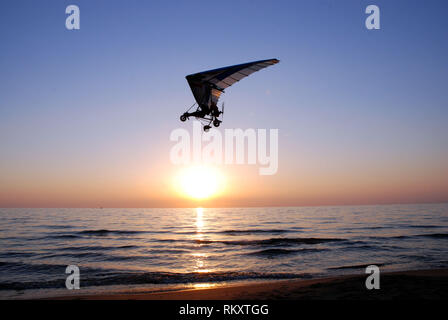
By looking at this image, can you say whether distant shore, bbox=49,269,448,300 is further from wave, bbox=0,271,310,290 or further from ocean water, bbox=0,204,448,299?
wave, bbox=0,271,310,290

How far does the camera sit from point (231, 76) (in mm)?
15750

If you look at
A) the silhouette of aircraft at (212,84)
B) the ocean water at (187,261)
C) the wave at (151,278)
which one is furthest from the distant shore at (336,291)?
the silhouette of aircraft at (212,84)

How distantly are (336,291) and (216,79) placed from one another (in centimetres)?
1056

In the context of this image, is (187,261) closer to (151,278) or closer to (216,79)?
(151,278)

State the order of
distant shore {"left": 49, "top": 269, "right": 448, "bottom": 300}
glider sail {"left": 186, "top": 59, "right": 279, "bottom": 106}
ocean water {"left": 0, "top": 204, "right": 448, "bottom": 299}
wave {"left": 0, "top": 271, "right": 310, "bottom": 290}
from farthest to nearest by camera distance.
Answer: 1. ocean water {"left": 0, "top": 204, "right": 448, "bottom": 299}
2. wave {"left": 0, "top": 271, "right": 310, "bottom": 290}
3. glider sail {"left": 186, "top": 59, "right": 279, "bottom": 106}
4. distant shore {"left": 49, "top": 269, "right": 448, "bottom": 300}

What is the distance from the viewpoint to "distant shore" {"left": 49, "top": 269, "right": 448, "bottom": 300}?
32.1 feet

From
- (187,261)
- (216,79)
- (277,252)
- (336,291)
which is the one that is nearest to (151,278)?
(187,261)

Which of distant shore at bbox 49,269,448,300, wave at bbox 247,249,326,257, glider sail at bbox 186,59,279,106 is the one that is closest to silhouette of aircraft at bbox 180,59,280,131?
glider sail at bbox 186,59,279,106

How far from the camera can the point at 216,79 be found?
1514 centimetres

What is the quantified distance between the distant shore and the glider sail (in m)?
8.38

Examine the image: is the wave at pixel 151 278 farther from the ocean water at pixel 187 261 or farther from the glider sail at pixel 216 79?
the glider sail at pixel 216 79

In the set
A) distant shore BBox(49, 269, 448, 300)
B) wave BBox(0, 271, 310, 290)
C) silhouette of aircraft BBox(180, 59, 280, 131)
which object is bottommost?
wave BBox(0, 271, 310, 290)

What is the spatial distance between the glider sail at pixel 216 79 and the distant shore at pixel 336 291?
27.5ft
